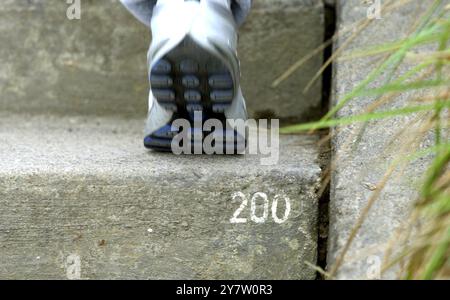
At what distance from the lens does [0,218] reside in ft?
4.44

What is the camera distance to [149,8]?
60.4 inches

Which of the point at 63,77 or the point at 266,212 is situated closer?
the point at 266,212

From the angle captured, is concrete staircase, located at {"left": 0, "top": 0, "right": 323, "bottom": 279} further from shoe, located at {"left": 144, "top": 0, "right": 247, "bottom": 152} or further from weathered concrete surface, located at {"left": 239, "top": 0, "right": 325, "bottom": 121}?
weathered concrete surface, located at {"left": 239, "top": 0, "right": 325, "bottom": 121}

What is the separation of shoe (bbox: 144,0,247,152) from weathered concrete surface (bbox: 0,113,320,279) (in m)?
0.09

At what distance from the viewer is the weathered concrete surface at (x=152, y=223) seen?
1.32 m

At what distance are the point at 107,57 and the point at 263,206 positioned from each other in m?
0.74

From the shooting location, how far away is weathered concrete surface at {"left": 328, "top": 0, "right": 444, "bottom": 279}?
105cm

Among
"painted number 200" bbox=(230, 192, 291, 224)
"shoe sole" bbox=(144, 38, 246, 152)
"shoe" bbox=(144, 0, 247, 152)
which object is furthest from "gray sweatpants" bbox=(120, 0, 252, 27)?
"painted number 200" bbox=(230, 192, 291, 224)

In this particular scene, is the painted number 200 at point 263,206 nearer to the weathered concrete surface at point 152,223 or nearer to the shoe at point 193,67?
the weathered concrete surface at point 152,223

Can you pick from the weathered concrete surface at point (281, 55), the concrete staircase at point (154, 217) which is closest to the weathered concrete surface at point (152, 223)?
the concrete staircase at point (154, 217)

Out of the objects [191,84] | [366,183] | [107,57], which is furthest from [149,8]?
[366,183]
